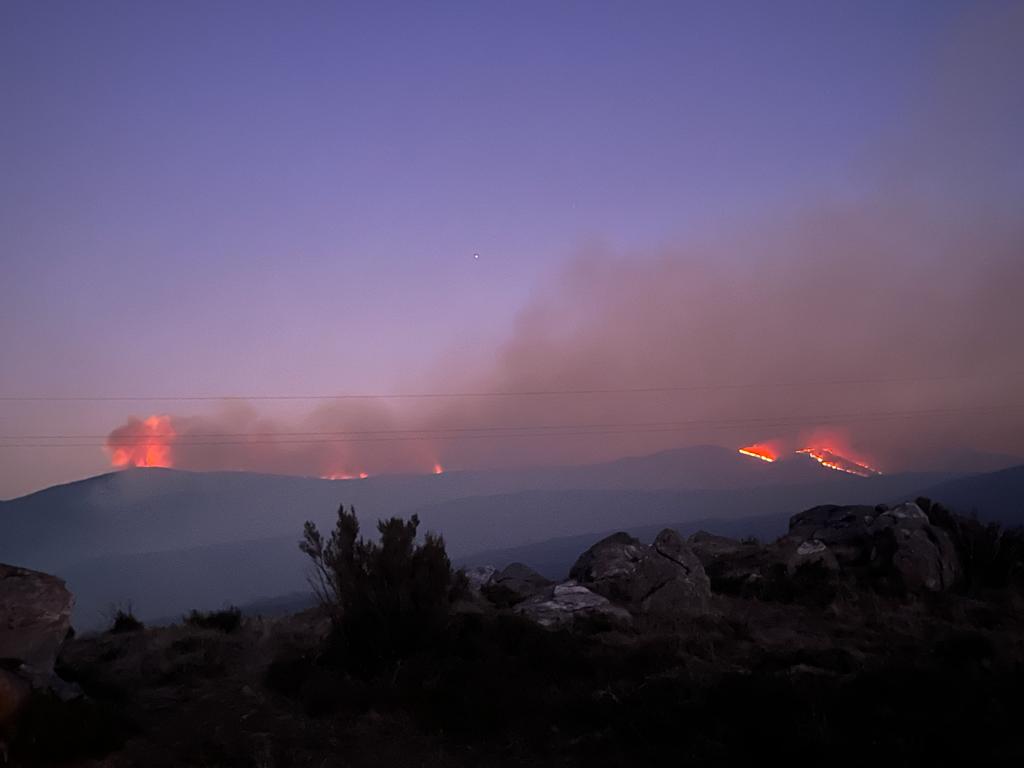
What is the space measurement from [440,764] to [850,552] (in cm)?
1911

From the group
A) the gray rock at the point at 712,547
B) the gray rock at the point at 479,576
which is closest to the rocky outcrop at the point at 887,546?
the gray rock at the point at 712,547

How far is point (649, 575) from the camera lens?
67.2 ft

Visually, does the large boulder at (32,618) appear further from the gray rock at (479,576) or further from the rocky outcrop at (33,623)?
the gray rock at (479,576)

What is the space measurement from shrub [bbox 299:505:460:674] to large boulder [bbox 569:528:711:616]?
6.14m

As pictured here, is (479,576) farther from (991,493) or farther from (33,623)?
(991,493)

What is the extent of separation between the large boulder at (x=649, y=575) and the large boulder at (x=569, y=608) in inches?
31.4

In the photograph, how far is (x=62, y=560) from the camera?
6314 inches

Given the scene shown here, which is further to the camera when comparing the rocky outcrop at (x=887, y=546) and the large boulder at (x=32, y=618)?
the rocky outcrop at (x=887, y=546)

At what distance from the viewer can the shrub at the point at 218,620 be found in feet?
62.4

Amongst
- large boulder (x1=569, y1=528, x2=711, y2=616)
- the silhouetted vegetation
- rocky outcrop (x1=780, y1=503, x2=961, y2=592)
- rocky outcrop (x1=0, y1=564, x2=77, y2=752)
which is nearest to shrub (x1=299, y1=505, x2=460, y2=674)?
rocky outcrop (x1=0, y1=564, x2=77, y2=752)

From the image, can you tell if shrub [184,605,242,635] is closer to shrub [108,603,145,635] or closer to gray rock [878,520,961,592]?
shrub [108,603,145,635]

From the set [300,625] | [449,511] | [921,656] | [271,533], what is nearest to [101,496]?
[271,533]

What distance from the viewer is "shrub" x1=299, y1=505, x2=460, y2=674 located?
14.0 meters

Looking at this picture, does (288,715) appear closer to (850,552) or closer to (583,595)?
(583,595)
